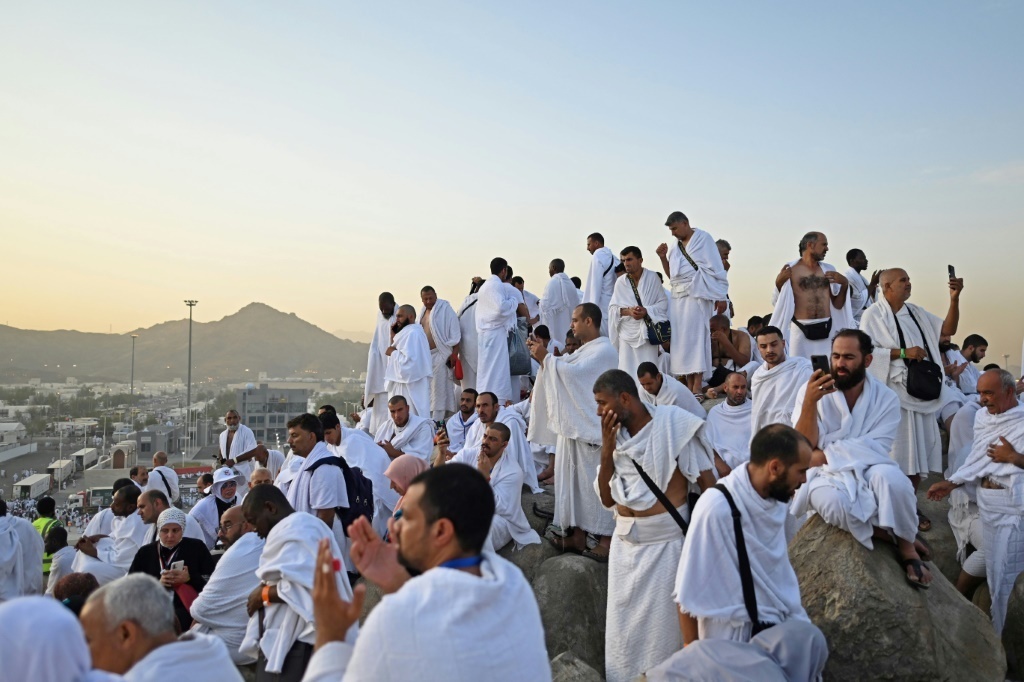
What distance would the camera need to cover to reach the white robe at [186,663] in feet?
9.76

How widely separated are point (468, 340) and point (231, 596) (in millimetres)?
9339

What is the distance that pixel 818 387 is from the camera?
233 inches

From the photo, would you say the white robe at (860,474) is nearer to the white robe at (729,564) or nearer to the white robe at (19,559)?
the white robe at (729,564)

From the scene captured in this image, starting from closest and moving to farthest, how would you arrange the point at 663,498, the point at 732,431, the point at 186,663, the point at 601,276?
the point at 186,663
the point at 663,498
the point at 732,431
the point at 601,276

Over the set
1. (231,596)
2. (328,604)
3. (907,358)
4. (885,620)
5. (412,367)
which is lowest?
(231,596)

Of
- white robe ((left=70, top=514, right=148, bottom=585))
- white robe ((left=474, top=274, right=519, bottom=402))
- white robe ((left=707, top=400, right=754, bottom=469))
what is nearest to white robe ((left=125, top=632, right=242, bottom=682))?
white robe ((left=707, top=400, right=754, bottom=469))

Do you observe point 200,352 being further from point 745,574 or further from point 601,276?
point 745,574

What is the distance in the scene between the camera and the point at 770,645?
171 inches

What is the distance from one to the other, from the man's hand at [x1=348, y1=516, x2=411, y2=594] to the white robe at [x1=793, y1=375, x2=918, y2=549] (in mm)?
3913

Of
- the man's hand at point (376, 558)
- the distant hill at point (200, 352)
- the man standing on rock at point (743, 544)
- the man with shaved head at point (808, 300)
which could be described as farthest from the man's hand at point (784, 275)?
the distant hill at point (200, 352)

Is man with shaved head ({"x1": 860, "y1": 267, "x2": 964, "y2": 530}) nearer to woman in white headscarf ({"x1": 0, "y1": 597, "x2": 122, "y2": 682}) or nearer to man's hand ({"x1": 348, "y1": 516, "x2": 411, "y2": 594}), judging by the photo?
man's hand ({"x1": 348, "y1": 516, "x2": 411, "y2": 594})

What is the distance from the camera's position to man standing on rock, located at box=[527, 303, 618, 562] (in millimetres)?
7785

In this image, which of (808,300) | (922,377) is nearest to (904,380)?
(922,377)

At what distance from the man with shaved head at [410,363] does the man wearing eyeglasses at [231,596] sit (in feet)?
24.0
